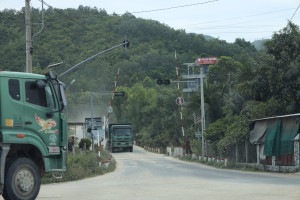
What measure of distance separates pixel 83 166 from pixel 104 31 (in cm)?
6740

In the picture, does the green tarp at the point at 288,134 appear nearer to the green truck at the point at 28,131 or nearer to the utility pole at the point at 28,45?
the utility pole at the point at 28,45

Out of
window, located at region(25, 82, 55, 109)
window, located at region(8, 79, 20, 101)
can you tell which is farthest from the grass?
window, located at region(8, 79, 20, 101)

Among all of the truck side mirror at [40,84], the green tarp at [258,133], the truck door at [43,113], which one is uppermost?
the truck side mirror at [40,84]

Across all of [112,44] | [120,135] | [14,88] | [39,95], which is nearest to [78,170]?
[39,95]

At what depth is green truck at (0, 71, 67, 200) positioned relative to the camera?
1209 cm

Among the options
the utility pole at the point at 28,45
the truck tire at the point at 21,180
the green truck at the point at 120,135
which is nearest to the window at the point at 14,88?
the truck tire at the point at 21,180

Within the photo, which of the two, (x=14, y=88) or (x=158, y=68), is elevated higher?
(x=158, y=68)

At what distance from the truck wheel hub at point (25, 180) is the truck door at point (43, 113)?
1002mm

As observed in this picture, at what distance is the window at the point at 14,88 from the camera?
12.4 meters

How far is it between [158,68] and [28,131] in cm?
8964

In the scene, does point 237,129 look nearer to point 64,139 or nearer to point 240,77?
point 240,77

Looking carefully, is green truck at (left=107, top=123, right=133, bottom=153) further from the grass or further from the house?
the house

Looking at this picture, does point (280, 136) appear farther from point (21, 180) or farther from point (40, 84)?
point (21, 180)

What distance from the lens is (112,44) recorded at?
3359 inches
